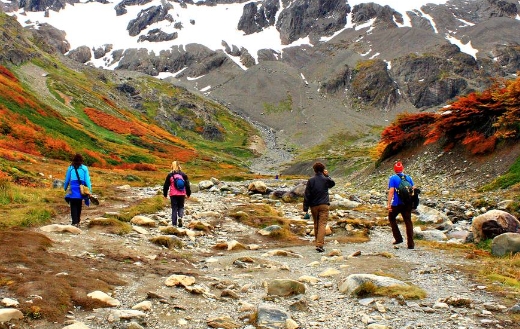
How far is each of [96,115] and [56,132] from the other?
40.5 m

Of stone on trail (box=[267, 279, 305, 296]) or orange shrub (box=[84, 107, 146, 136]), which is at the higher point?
orange shrub (box=[84, 107, 146, 136])

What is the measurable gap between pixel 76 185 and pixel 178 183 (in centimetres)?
374

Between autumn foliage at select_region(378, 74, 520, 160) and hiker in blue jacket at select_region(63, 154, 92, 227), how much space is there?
30217mm

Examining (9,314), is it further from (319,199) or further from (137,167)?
(137,167)

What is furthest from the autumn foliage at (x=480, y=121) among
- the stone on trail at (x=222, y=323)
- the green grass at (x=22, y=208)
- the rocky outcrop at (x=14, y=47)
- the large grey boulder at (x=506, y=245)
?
the rocky outcrop at (x=14, y=47)

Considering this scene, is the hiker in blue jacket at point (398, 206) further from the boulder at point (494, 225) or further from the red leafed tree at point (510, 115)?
the red leafed tree at point (510, 115)

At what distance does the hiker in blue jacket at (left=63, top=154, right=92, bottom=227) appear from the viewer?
1457 centimetres

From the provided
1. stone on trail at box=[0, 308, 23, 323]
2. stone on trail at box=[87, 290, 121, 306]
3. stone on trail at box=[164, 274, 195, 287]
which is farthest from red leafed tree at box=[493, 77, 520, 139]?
stone on trail at box=[0, 308, 23, 323]

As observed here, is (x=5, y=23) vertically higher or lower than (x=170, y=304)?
higher

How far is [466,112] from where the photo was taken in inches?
1470

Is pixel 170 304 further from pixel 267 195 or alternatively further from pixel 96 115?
pixel 96 115

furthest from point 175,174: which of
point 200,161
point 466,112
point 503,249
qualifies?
point 200,161

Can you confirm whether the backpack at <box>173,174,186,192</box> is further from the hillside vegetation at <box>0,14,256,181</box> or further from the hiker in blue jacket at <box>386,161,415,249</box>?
the hillside vegetation at <box>0,14,256,181</box>

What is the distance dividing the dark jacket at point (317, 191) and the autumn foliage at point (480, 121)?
77.8 feet
